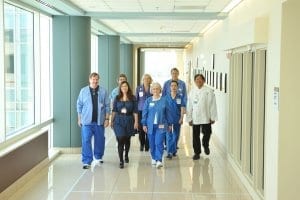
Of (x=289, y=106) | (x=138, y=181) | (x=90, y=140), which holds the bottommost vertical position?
(x=138, y=181)

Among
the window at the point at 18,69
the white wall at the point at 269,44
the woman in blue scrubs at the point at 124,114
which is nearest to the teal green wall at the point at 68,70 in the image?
the window at the point at 18,69

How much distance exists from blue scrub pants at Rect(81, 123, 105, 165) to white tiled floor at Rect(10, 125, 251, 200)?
0.22m

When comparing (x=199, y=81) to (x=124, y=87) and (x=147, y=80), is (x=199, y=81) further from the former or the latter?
(x=124, y=87)

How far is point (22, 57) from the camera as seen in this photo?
850 centimetres

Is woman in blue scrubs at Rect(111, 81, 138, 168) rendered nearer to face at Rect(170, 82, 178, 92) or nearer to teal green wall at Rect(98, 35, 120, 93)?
face at Rect(170, 82, 178, 92)

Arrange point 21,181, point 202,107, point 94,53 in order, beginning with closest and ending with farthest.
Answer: point 21,181 → point 202,107 → point 94,53

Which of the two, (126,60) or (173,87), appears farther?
(126,60)

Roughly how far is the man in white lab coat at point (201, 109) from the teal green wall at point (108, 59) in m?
7.77

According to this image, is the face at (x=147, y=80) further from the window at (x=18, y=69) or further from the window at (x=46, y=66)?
the window at (x=18, y=69)

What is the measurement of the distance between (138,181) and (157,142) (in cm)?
103

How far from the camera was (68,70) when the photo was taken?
9891 millimetres

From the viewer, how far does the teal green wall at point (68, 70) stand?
9859 mm

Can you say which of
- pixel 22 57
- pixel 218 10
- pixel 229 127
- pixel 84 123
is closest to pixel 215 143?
pixel 229 127

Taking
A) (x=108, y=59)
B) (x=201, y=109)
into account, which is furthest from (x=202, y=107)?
(x=108, y=59)
